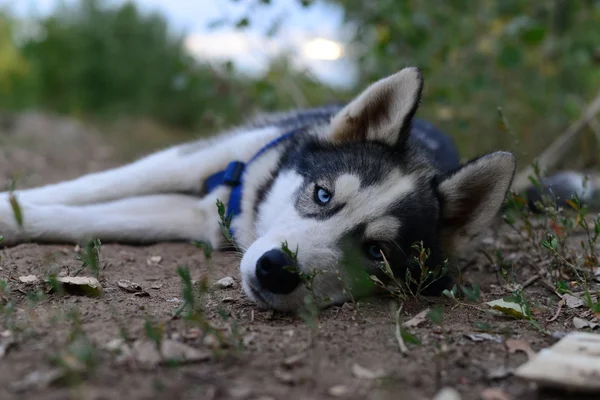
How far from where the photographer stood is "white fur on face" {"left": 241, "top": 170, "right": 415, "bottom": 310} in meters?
2.48

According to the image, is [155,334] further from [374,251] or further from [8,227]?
[8,227]

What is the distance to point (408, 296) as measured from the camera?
2.80 metres

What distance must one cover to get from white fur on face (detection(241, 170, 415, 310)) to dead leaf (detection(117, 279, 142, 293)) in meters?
0.49

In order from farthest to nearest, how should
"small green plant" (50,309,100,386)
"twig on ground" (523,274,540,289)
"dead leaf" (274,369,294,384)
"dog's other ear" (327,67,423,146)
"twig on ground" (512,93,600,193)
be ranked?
"twig on ground" (512,93,600,193) < "twig on ground" (523,274,540,289) < "dog's other ear" (327,67,423,146) < "dead leaf" (274,369,294,384) < "small green plant" (50,309,100,386)

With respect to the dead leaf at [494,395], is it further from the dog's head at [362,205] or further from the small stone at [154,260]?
the small stone at [154,260]

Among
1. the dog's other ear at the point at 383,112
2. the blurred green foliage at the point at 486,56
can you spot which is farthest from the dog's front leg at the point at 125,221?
the blurred green foliage at the point at 486,56

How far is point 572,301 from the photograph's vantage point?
271 cm

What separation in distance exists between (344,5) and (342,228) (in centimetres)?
401

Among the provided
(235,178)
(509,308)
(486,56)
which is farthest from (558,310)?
(486,56)

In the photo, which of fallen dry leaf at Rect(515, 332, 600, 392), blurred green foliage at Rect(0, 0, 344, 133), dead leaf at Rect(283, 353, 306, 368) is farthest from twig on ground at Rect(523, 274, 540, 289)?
blurred green foliage at Rect(0, 0, 344, 133)

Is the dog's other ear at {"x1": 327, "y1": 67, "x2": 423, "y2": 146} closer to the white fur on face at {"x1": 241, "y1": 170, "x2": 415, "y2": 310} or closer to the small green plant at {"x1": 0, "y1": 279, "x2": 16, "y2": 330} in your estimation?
the white fur on face at {"x1": 241, "y1": 170, "x2": 415, "y2": 310}

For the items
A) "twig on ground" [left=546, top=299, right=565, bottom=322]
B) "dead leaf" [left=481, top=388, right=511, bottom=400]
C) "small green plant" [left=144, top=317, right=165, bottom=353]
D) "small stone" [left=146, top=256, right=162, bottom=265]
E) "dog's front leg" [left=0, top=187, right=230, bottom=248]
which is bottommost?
"dead leaf" [left=481, top=388, right=511, bottom=400]

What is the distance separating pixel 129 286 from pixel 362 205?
1.11 meters

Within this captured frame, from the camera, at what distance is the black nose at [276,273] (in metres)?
2.39
